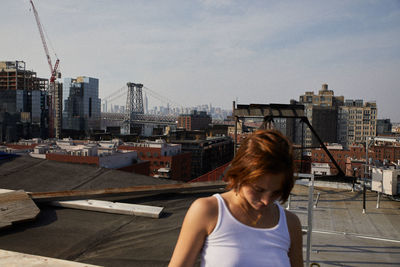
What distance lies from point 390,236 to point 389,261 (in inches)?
49.7

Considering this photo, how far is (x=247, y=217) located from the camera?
2.99ft

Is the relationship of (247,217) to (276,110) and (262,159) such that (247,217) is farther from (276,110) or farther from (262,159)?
(276,110)

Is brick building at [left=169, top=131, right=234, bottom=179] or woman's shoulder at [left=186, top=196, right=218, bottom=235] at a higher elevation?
woman's shoulder at [left=186, top=196, right=218, bottom=235]

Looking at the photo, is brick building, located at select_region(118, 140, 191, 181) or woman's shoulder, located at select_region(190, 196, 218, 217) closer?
woman's shoulder, located at select_region(190, 196, 218, 217)

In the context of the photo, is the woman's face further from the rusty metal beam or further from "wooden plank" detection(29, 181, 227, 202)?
the rusty metal beam

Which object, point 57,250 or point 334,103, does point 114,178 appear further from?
point 334,103

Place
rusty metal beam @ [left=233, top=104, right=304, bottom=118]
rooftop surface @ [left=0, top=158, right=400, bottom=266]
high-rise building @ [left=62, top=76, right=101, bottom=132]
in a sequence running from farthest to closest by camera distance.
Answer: high-rise building @ [left=62, top=76, right=101, bottom=132], rusty metal beam @ [left=233, top=104, right=304, bottom=118], rooftop surface @ [left=0, top=158, right=400, bottom=266]

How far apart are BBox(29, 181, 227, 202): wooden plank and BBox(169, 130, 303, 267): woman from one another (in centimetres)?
168

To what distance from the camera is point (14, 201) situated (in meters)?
2.20

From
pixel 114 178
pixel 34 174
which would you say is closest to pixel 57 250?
pixel 114 178

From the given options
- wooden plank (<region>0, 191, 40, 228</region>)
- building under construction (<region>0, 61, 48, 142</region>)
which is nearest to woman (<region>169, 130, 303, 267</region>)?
wooden plank (<region>0, 191, 40, 228</region>)

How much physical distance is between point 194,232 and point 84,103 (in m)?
106

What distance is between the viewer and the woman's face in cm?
90

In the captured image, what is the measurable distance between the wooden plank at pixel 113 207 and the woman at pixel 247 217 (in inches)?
55.6
